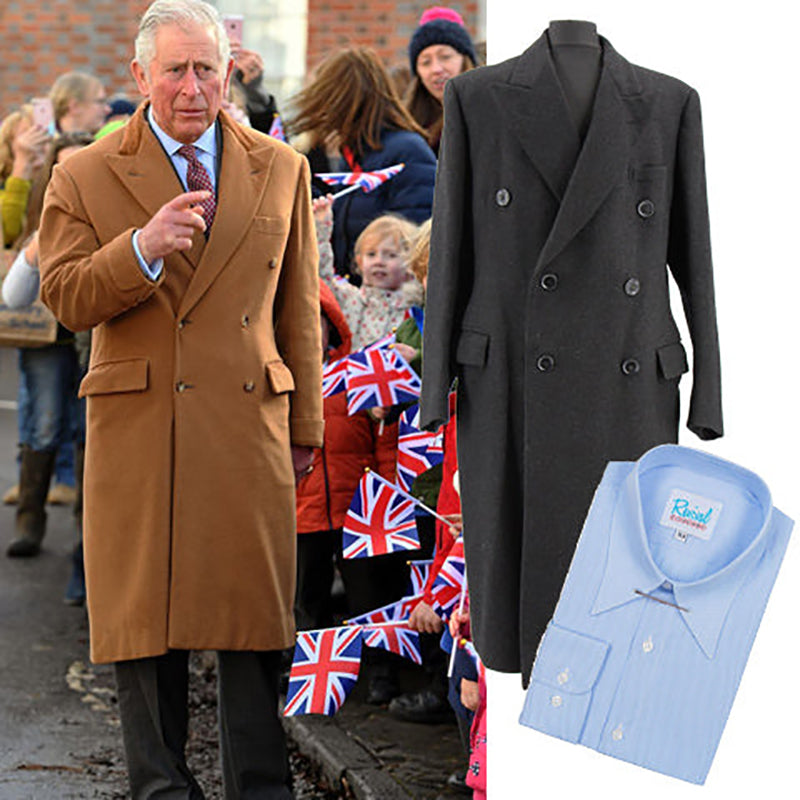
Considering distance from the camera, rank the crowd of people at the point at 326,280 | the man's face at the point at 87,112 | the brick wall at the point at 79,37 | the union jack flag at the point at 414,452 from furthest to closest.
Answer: the brick wall at the point at 79,37
the man's face at the point at 87,112
the union jack flag at the point at 414,452
the crowd of people at the point at 326,280

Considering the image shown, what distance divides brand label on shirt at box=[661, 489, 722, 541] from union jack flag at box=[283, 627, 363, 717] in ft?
5.29

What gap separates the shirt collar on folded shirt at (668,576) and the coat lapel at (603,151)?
0.49 m

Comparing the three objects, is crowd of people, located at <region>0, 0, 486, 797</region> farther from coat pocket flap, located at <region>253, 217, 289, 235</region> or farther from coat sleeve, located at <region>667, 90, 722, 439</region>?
coat sleeve, located at <region>667, 90, 722, 439</region>

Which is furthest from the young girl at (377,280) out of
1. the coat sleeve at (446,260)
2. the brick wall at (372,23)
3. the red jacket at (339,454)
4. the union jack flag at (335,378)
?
the brick wall at (372,23)

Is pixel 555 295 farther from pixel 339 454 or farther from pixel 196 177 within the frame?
pixel 339 454

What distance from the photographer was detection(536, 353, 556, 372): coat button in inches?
141

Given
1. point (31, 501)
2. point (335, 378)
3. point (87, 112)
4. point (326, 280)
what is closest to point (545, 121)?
point (335, 378)

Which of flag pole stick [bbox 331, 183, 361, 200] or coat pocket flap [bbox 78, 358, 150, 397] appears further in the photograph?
flag pole stick [bbox 331, 183, 361, 200]

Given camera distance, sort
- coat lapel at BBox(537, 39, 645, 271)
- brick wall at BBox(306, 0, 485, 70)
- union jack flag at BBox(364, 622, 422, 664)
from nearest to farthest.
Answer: coat lapel at BBox(537, 39, 645, 271), union jack flag at BBox(364, 622, 422, 664), brick wall at BBox(306, 0, 485, 70)

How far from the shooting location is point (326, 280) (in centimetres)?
612

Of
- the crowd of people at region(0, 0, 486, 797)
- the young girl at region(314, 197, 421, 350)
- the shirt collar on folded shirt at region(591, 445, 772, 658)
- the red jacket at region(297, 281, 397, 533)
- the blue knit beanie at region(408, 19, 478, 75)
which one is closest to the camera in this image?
the shirt collar on folded shirt at region(591, 445, 772, 658)

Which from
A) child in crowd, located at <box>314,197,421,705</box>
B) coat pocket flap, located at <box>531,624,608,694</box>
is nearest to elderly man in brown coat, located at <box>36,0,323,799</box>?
coat pocket flap, located at <box>531,624,608,694</box>

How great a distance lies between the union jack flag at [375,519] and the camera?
4980 millimetres

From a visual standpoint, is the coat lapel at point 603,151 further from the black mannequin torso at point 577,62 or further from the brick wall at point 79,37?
the brick wall at point 79,37
